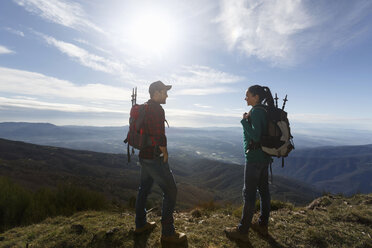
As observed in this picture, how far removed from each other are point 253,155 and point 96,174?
207 ft

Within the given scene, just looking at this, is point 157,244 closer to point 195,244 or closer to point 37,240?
point 195,244

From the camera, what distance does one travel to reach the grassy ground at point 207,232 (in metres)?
3.40

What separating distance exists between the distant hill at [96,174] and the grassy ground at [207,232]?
5275mm

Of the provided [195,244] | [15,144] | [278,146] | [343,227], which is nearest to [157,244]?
[195,244]

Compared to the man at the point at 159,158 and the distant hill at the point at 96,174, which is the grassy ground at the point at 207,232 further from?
the distant hill at the point at 96,174

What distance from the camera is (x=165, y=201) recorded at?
324 centimetres

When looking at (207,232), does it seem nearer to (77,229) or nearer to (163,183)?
(163,183)

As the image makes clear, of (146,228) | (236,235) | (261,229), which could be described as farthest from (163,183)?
(261,229)

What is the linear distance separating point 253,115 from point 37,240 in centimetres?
459

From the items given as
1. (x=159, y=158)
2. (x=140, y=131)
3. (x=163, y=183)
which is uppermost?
(x=140, y=131)

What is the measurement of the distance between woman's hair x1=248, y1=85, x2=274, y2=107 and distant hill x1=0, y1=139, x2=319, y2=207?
8039 millimetres

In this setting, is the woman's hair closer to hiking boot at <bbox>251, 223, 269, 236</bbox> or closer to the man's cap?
the man's cap

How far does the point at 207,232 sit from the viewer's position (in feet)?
12.8

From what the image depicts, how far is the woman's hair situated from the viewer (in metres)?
3.46
